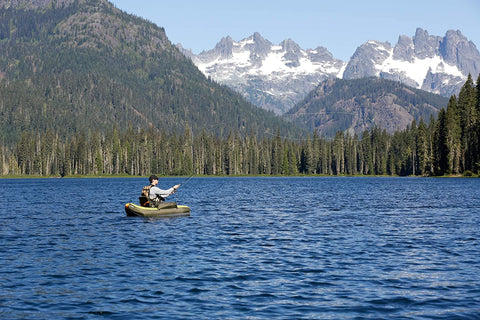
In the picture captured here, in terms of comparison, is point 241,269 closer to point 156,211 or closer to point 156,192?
point 156,192

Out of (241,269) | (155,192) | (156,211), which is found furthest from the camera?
(156,211)

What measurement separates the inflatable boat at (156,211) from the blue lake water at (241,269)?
1023mm

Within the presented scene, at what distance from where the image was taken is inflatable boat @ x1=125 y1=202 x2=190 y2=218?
49.7 meters

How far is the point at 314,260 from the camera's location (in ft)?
96.6

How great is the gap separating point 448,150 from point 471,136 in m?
7.83

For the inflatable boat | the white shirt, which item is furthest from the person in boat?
the inflatable boat

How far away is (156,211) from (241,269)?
24.0 metres

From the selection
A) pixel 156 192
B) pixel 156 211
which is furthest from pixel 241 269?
pixel 156 211

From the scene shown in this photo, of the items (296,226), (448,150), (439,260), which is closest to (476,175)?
(448,150)

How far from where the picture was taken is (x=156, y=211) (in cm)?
4988

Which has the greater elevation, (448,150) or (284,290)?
(448,150)

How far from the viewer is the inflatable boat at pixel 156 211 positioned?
163 feet

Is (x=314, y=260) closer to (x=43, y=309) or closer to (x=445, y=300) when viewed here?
(x=445, y=300)

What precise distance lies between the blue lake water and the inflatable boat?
3.36ft
